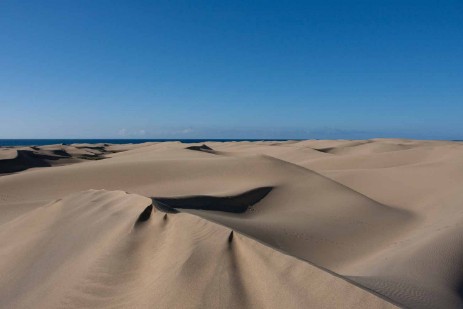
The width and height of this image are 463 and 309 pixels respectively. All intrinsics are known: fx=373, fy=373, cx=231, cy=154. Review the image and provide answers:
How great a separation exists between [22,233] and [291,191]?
561 centimetres

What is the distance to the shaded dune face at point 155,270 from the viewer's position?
2830mm

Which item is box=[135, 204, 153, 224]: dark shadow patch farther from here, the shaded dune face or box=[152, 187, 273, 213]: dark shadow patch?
box=[152, 187, 273, 213]: dark shadow patch

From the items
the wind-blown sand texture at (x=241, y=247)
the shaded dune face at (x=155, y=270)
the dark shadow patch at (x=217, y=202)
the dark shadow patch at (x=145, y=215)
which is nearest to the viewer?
the shaded dune face at (x=155, y=270)

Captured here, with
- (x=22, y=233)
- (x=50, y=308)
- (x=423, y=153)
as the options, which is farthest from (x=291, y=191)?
(x=423, y=153)

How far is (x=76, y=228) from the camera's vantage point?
16.3 ft

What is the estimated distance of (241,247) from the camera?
355 cm

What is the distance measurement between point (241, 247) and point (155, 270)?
2.71ft

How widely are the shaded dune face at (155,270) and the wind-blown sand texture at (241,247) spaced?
12 mm

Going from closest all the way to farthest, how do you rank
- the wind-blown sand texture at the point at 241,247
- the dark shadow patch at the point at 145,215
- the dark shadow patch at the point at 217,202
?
1. the wind-blown sand texture at the point at 241,247
2. the dark shadow patch at the point at 145,215
3. the dark shadow patch at the point at 217,202

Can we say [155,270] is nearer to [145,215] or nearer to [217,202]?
[145,215]

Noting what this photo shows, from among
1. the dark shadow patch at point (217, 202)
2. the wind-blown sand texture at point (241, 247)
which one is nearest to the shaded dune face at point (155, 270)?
the wind-blown sand texture at point (241, 247)

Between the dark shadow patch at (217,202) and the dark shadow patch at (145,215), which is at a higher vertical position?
the dark shadow patch at (145,215)

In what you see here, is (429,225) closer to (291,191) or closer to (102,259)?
(291,191)

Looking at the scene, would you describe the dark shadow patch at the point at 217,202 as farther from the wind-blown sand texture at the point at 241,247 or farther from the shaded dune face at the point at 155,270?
the shaded dune face at the point at 155,270
